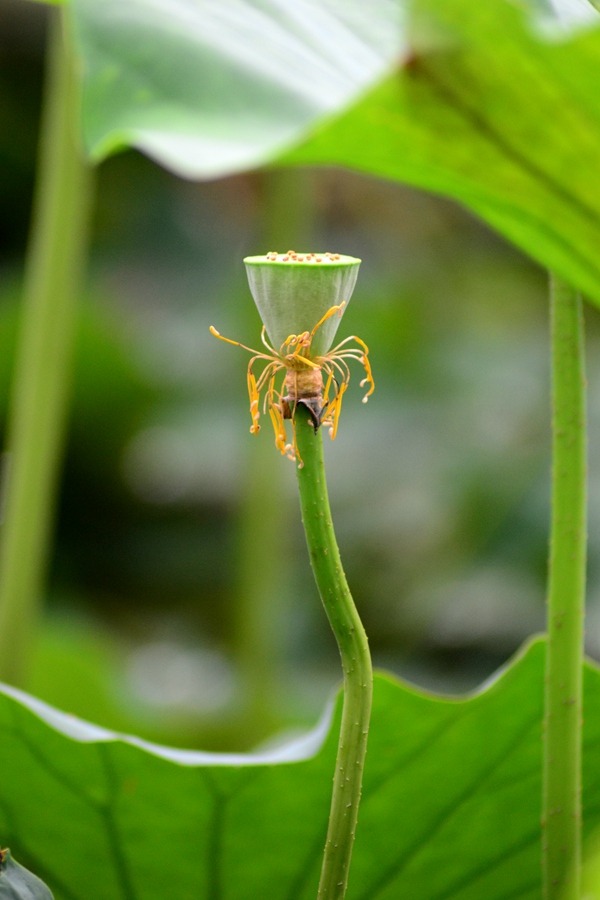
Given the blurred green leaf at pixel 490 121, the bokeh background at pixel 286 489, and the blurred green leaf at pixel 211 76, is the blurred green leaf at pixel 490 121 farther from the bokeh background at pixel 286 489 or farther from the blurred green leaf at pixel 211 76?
the bokeh background at pixel 286 489

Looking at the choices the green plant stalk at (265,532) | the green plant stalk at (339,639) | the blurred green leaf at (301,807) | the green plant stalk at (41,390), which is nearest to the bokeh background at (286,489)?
the green plant stalk at (265,532)

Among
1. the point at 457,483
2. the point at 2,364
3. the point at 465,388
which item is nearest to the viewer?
the point at 2,364

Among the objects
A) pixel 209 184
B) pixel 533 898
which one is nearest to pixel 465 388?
pixel 209 184

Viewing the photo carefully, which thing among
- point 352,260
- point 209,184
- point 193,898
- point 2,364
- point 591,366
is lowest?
point 193,898

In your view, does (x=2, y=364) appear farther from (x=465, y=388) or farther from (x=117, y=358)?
(x=465, y=388)

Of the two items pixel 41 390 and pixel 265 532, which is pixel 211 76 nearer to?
pixel 41 390
